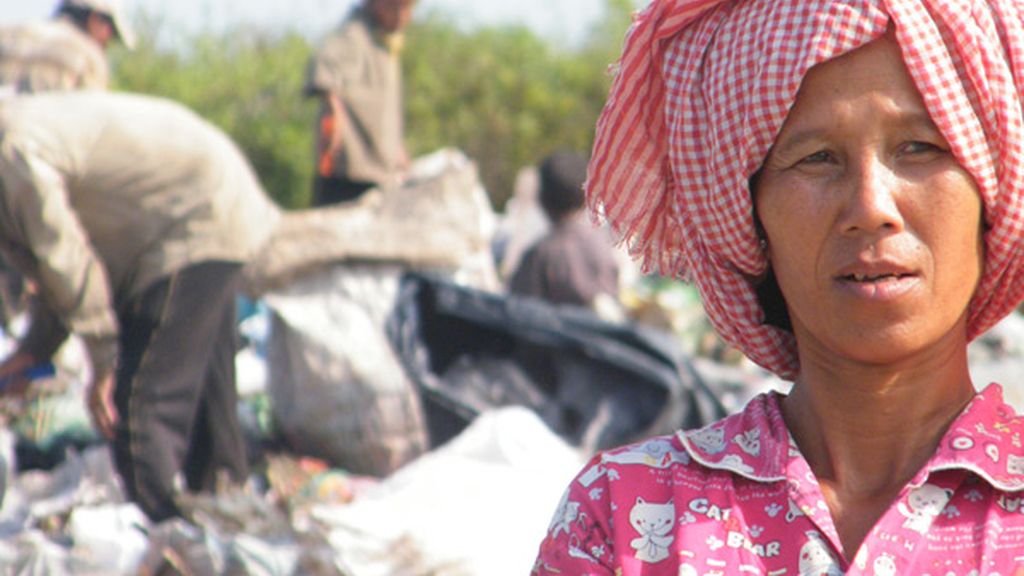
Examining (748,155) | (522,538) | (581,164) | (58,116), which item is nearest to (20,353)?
(58,116)

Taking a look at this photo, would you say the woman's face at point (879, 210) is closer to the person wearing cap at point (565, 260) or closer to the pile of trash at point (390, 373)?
the pile of trash at point (390, 373)

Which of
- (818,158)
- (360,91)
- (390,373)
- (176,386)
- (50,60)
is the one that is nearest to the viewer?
(818,158)

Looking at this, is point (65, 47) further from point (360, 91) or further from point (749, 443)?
point (749, 443)

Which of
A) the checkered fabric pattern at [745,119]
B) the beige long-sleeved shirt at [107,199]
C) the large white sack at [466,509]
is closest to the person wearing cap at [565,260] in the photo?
the beige long-sleeved shirt at [107,199]

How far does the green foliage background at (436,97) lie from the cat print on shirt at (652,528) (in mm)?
14567

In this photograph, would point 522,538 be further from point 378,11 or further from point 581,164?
point 378,11

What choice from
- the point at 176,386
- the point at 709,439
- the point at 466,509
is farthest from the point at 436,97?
the point at 709,439

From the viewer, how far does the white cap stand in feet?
19.9

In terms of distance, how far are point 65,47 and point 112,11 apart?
19.3 inches

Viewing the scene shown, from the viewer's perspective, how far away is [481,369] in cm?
585

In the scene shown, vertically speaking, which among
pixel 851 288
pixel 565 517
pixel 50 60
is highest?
pixel 851 288

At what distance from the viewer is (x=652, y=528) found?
1.61m

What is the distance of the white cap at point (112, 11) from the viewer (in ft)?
19.9

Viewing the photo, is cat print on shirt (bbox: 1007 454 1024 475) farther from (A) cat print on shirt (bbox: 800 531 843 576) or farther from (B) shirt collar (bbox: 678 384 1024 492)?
(A) cat print on shirt (bbox: 800 531 843 576)
